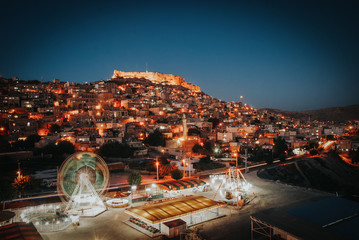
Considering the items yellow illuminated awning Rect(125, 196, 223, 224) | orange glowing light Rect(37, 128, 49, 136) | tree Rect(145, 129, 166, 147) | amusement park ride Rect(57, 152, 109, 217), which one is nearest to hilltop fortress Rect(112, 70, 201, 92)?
orange glowing light Rect(37, 128, 49, 136)

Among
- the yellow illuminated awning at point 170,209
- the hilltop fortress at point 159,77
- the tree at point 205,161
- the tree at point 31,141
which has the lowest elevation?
the tree at point 205,161

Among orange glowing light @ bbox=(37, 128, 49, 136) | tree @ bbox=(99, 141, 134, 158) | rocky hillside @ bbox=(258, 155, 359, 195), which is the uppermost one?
orange glowing light @ bbox=(37, 128, 49, 136)

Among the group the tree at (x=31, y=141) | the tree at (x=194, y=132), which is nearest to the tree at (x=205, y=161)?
the tree at (x=194, y=132)

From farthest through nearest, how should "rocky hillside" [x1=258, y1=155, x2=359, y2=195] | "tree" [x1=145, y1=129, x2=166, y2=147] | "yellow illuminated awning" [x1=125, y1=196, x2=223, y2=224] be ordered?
"tree" [x1=145, y1=129, x2=166, y2=147], "rocky hillside" [x1=258, y1=155, x2=359, y2=195], "yellow illuminated awning" [x1=125, y1=196, x2=223, y2=224]

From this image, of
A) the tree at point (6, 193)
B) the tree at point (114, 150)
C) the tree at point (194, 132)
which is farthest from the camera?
the tree at point (194, 132)

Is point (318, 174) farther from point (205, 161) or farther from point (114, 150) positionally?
point (114, 150)

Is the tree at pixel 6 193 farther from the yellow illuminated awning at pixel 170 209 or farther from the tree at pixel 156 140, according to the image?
the tree at pixel 156 140

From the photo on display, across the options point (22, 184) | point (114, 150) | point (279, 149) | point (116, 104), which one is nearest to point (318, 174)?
point (279, 149)

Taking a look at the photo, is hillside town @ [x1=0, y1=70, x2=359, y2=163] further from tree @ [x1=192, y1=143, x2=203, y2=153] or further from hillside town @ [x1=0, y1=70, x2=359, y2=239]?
tree @ [x1=192, y1=143, x2=203, y2=153]

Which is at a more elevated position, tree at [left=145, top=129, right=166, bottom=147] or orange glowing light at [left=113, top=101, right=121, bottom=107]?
orange glowing light at [left=113, top=101, right=121, bottom=107]
